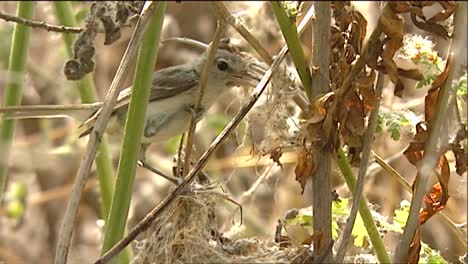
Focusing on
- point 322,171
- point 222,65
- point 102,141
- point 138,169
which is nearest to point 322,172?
point 322,171

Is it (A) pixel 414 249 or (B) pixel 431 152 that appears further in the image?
(A) pixel 414 249

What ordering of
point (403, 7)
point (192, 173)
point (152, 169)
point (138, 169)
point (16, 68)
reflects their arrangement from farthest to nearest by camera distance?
1. point (138, 169)
2. point (152, 169)
3. point (16, 68)
4. point (192, 173)
5. point (403, 7)

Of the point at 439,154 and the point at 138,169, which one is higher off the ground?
the point at 138,169

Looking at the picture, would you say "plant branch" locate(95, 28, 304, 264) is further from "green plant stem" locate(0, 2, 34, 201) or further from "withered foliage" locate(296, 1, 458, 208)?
"green plant stem" locate(0, 2, 34, 201)

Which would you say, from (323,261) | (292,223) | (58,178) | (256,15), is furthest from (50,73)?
(323,261)

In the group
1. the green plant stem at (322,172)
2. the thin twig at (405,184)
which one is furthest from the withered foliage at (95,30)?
the thin twig at (405,184)

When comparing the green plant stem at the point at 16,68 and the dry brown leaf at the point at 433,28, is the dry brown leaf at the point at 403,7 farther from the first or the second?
the green plant stem at the point at 16,68

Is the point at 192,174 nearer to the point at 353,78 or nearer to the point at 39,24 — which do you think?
the point at 353,78

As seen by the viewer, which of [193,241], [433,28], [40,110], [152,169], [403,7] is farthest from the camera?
[152,169]
